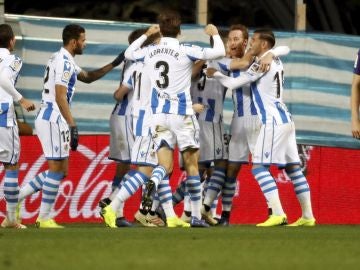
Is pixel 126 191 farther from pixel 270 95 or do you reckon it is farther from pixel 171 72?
pixel 270 95

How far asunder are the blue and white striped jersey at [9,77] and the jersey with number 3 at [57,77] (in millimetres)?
326

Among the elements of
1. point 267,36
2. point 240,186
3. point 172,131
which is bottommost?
point 240,186

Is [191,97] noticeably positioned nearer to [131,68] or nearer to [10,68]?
[131,68]

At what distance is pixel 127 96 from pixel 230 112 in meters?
1.75

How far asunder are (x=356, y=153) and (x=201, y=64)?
131 inches

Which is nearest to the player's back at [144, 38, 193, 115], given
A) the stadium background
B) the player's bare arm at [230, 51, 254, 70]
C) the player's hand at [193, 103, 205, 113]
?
the player's hand at [193, 103, 205, 113]

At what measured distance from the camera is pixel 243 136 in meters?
16.6

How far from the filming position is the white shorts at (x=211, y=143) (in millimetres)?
16875

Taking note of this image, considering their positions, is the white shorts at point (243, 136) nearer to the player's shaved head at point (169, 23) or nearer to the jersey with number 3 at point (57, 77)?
the player's shaved head at point (169, 23)

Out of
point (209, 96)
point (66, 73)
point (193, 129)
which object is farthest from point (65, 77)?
point (209, 96)

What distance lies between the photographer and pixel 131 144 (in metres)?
17.2

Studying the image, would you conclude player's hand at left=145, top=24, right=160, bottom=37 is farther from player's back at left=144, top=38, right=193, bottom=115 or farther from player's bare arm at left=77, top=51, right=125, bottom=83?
player's bare arm at left=77, top=51, right=125, bottom=83

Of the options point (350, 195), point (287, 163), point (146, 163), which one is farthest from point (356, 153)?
point (146, 163)

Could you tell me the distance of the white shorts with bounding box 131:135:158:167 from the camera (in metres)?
15.7
